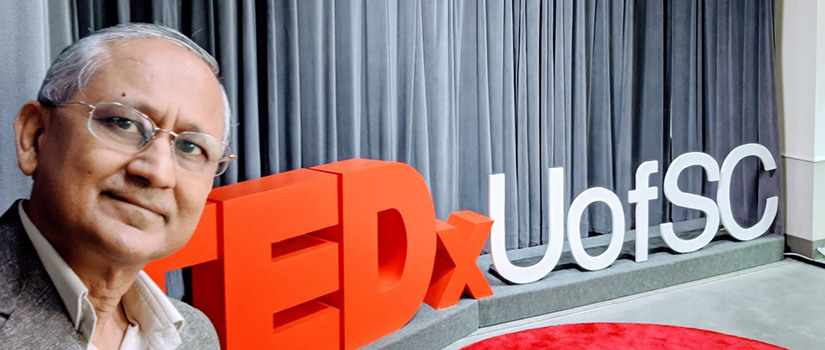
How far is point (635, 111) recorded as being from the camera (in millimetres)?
4527

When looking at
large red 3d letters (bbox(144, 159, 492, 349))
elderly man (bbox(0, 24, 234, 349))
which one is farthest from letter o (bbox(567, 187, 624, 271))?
elderly man (bbox(0, 24, 234, 349))

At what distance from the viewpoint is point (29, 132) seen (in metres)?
0.98

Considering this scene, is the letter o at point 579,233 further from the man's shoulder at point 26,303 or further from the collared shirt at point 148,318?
the man's shoulder at point 26,303

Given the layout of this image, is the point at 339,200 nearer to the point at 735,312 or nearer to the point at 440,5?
the point at 440,5

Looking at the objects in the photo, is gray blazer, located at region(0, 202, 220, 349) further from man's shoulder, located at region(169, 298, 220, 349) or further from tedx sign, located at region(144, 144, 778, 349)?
tedx sign, located at region(144, 144, 778, 349)

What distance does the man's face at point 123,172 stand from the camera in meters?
0.92

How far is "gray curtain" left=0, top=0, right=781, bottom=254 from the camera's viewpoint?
2832 mm

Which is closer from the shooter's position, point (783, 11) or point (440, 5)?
point (440, 5)

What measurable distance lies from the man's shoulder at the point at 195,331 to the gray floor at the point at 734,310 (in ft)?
6.24

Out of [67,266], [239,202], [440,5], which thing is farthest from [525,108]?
[67,266]

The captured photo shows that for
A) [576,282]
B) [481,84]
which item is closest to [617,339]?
[576,282]

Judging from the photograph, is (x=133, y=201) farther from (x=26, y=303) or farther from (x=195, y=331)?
(x=195, y=331)

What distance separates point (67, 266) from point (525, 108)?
3.24 metres

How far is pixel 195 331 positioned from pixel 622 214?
2922 millimetres
